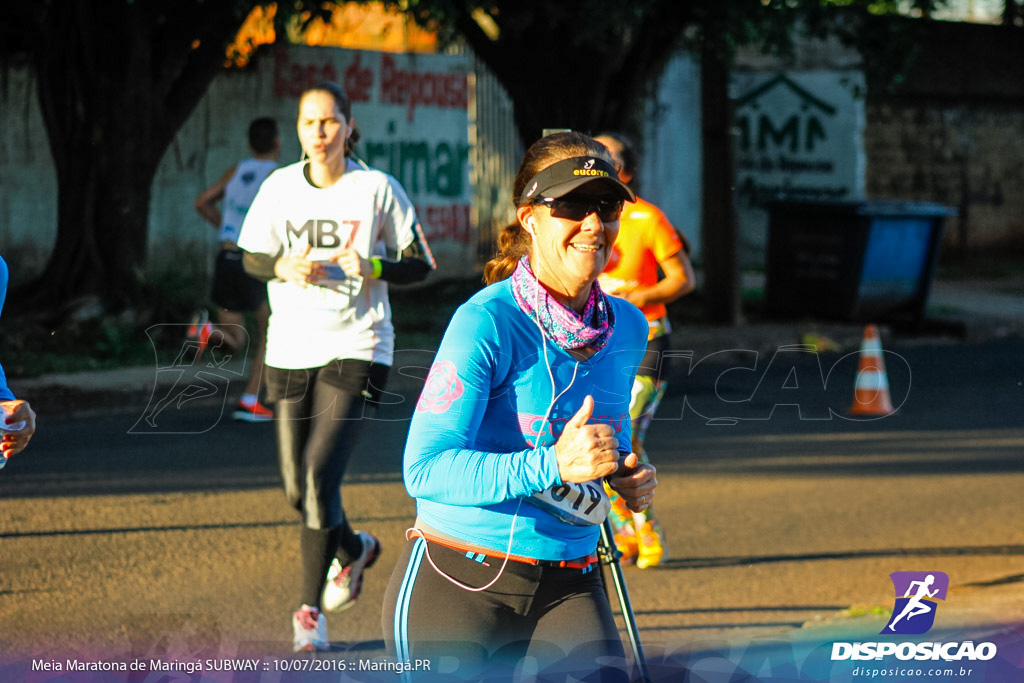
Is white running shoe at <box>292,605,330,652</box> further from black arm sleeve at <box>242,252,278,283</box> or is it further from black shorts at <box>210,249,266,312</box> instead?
black shorts at <box>210,249,266,312</box>

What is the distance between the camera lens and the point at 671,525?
7.09m

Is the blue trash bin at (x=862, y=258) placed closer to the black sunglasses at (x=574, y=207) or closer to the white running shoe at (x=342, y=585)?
the white running shoe at (x=342, y=585)

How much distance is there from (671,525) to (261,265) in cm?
283

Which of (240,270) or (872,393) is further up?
(240,270)

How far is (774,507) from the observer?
7.52 meters

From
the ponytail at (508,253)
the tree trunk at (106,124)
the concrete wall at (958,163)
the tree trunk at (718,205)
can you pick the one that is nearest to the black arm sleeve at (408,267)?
the ponytail at (508,253)

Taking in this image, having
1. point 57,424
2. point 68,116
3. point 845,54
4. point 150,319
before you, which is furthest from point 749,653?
point 845,54

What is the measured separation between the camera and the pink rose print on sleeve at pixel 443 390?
2.79 m

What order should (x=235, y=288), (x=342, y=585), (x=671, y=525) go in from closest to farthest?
(x=342, y=585) → (x=671, y=525) → (x=235, y=288)

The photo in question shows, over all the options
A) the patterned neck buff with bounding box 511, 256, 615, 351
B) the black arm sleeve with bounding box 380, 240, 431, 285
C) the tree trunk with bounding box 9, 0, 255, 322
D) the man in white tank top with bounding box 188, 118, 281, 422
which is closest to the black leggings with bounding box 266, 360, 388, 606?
the black arm sleeve with bounding box 380, 240, 431, 285

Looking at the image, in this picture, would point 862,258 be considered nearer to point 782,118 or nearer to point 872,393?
point 872,393

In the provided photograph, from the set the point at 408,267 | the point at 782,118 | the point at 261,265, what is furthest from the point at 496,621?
the point at 782,118

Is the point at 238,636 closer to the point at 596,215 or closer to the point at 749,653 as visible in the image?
the point at 749,653

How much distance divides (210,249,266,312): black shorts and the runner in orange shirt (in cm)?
302
